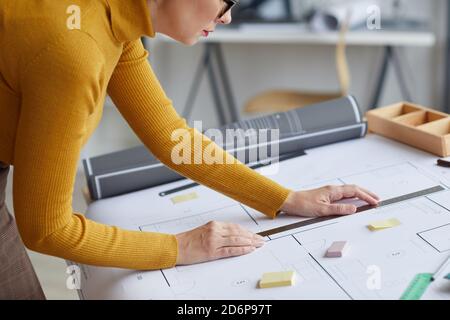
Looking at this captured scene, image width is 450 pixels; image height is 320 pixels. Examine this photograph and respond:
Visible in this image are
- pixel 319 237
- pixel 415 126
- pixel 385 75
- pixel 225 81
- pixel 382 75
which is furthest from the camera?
pixel 225 81

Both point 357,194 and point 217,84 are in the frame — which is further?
point 217,84

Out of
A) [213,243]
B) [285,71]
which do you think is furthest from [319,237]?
[285,71]

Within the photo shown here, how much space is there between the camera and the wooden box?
1.47 meters

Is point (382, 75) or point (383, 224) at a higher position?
point (383, 224)

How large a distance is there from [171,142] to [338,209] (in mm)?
348

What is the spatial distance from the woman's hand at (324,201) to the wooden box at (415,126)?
0.87ft

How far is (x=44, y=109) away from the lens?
3.03 feet

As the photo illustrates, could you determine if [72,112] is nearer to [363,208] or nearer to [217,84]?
[363,208]

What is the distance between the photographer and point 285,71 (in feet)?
12.6

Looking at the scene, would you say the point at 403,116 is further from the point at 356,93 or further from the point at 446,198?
the point at 356,93

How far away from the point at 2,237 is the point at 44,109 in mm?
409

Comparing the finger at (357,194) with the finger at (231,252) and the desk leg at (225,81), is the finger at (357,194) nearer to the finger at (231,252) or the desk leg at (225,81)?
the finger at (231,252)

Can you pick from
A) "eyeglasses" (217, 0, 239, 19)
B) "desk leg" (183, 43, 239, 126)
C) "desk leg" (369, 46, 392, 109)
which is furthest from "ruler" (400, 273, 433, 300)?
"desk leg" (183, 43, 239, 126)

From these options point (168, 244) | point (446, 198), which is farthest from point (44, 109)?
point (446, 198)
